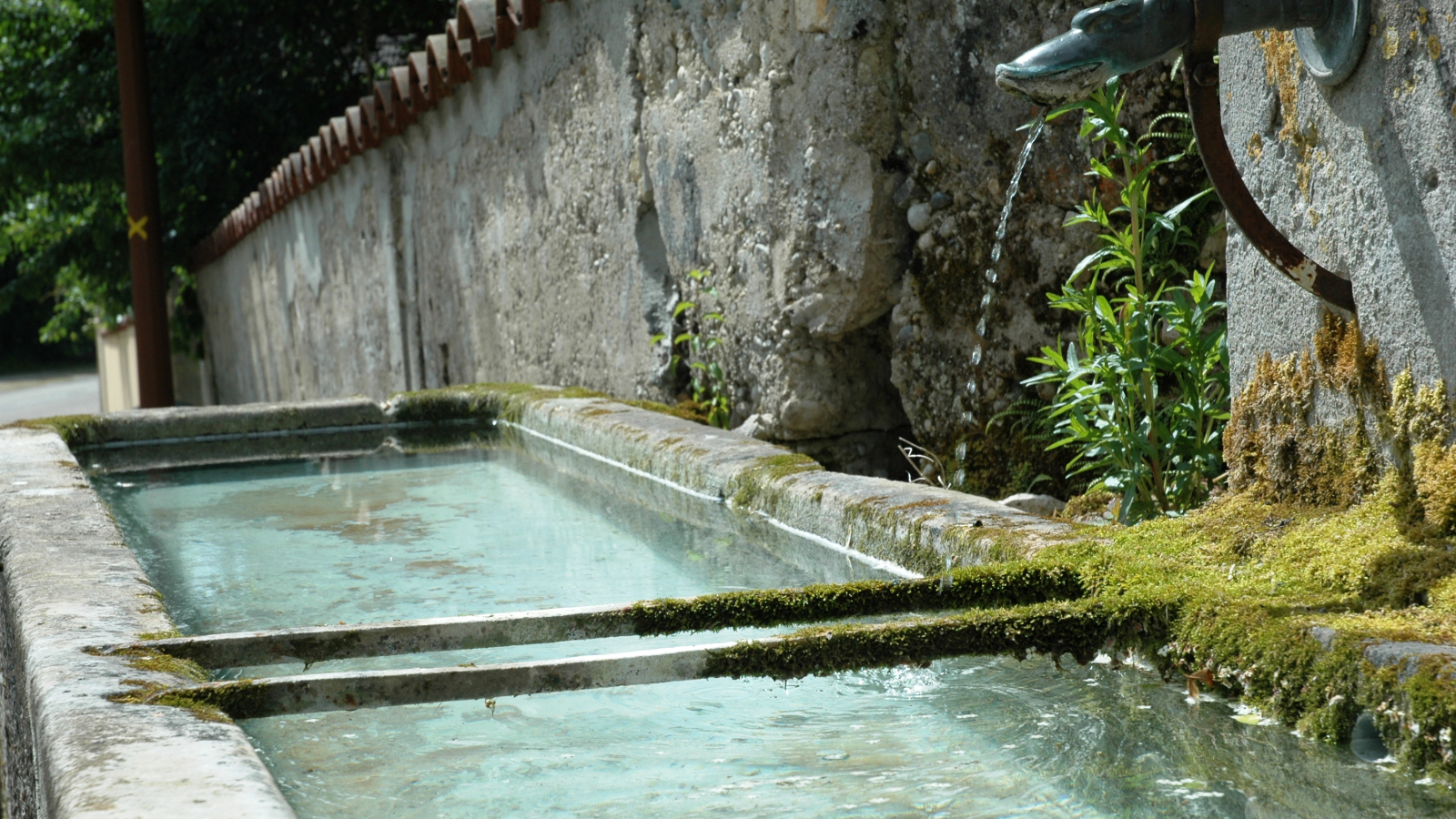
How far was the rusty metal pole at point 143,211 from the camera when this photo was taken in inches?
380

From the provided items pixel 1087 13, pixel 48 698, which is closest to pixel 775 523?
pixel 1087 13

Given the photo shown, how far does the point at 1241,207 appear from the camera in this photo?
5.72 ft

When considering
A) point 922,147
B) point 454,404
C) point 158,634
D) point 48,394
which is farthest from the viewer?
point 48,394

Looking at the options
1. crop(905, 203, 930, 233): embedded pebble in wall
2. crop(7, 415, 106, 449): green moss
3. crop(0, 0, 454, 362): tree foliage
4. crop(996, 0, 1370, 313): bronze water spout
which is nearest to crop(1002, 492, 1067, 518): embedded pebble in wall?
crop(905, 203, 930, 233): embedded pebble in wall

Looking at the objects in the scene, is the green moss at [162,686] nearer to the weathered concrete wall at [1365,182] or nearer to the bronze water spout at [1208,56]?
the bronze water spout at [1208,56]

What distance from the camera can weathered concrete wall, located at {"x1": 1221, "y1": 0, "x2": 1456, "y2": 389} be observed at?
5.03ft

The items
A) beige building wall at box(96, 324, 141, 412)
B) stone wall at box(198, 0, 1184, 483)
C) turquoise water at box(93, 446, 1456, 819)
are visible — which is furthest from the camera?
beige building wall at box(96, 324, 141, 412)

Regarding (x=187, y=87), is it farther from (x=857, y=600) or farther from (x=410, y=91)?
(x=857, y=600)

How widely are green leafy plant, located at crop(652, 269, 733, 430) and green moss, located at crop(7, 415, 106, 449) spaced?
1.86 metres

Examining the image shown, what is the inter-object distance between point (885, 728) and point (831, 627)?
0.15 m

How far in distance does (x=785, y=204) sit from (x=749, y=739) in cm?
236

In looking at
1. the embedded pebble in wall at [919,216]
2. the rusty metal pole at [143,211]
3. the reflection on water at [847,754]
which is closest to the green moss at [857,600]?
the reflection on water at [847,754]

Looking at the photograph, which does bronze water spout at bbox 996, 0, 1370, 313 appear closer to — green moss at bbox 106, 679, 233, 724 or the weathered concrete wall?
the weathered concrete wall

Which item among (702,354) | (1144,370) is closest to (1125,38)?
(1144,370)
